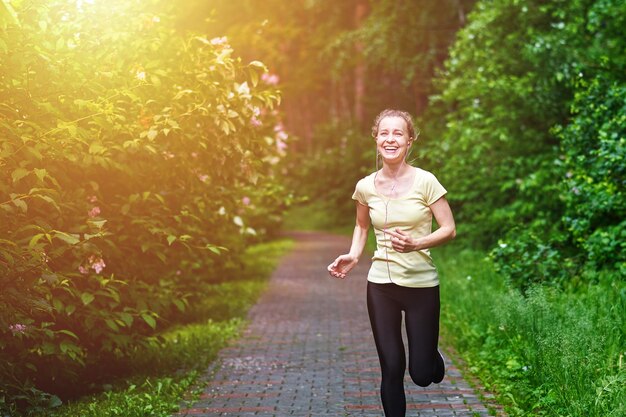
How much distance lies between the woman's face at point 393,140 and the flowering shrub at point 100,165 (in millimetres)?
2137

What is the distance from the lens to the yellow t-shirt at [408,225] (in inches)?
203

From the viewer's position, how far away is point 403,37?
79.0 ft

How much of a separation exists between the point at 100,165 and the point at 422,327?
10.5 feet

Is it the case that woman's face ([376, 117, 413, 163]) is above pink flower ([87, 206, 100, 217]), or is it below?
above

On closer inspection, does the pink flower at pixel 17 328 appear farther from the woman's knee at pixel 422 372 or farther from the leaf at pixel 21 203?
the woman's knee at pixel 422 372

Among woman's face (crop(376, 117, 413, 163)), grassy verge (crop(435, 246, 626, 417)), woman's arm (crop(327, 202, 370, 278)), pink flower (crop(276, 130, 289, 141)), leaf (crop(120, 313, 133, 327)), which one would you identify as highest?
woman's face (crop(376, 117, 413, 163))

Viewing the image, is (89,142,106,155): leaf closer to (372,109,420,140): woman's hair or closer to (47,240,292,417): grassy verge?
(47,240,292,417): grassy verge

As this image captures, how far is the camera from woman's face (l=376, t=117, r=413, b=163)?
5.23 m

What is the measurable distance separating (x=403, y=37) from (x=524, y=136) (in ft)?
31.4

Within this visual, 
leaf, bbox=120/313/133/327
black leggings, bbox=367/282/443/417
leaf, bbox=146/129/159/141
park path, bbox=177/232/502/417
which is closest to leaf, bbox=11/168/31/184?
leaf, bbox=146/129/159/141

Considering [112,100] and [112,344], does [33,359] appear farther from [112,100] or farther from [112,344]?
[112,100]

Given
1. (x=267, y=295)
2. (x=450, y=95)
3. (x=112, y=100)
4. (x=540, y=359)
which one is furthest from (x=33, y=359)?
(x=450, y=95)

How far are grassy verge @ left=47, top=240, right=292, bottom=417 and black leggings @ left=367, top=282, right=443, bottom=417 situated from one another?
82.9 inches

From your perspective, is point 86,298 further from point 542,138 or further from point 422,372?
point 542,138
